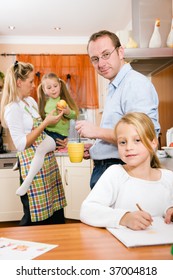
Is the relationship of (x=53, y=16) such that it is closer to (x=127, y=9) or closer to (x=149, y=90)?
(x=127, y=9)

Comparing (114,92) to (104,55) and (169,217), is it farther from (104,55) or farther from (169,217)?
(169,217)

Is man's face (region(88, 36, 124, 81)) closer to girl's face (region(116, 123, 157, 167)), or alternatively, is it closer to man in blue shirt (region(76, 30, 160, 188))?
man in blue shirt (region(76, 30, 160, 188))

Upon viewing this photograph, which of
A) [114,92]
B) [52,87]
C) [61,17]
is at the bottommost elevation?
[114,92]

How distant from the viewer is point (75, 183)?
1.97 m

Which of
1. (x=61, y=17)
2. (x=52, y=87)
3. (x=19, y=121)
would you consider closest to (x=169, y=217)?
(x=19, y=121)

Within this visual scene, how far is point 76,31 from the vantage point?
90.3 inches

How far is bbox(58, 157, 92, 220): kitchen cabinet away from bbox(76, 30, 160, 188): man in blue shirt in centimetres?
117

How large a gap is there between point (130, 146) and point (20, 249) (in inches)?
10.1

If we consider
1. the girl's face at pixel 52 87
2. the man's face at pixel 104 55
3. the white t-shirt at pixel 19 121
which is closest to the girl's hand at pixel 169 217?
the man's face at pixel 104 55

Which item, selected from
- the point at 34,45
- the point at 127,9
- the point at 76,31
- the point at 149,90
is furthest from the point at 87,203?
the point at 34,45

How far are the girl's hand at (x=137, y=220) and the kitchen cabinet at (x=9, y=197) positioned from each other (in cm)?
163

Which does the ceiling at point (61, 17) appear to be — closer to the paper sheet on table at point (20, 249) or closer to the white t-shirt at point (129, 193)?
the white t-shirt at point (129, 193)

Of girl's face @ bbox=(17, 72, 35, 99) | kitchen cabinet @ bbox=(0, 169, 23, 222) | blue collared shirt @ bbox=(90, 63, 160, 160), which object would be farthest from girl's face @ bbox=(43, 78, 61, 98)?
blue collared shirt @ bbox=(90, 63, 160, 160)

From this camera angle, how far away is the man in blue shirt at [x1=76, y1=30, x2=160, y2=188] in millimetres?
696
